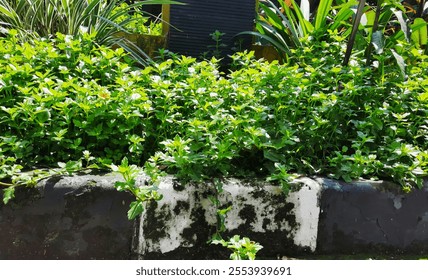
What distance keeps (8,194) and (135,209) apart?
1.38ft

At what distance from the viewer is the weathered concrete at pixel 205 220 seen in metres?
1.84

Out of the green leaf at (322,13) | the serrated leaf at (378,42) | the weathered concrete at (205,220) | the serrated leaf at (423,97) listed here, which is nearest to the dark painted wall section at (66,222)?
the weathered concrete at (205,220)

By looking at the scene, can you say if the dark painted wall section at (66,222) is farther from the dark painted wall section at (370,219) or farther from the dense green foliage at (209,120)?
the dark painted wall section at (370,219)

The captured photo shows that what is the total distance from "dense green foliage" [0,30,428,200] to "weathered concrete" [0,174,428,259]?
0.08 meters

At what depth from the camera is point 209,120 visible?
2.23m

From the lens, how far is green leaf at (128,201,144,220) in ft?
5.70

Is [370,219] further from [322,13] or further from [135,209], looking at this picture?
[322,13]

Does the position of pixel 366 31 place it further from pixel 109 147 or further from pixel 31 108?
pixel 31 108

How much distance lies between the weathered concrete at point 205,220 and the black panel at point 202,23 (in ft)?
6.44

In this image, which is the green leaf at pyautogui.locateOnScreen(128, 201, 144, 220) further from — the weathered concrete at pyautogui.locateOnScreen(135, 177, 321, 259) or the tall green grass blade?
the tall green grass blade

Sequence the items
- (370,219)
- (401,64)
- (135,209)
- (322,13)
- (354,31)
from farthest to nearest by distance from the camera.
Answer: (322,13)
(354,31)
(401,64)
(370,219)
(135,209)

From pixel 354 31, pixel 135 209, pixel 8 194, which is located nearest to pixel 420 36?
pixel 354 31

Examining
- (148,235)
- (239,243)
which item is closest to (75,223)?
(148,235)

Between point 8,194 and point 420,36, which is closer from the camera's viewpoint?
point 8,194
